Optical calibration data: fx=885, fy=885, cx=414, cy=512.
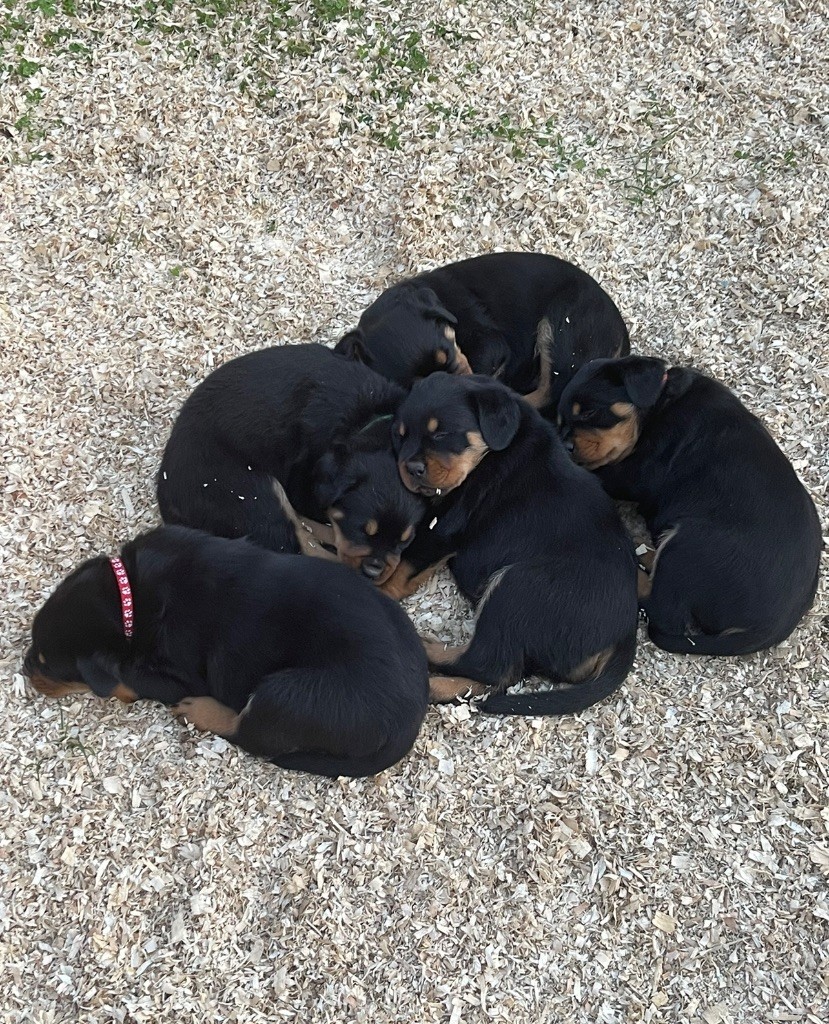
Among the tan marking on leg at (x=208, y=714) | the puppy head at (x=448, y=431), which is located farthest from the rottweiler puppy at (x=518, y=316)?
the tan marking on leg at (x=208, y=714)

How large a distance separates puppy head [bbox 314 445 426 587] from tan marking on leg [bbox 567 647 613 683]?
0.90 meters

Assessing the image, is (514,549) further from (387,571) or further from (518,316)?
(518,316)

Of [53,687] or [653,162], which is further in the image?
[653,162]

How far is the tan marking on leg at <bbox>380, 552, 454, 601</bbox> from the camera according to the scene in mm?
4062

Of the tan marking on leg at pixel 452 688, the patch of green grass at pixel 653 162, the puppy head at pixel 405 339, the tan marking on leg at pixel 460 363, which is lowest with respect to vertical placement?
the tan marking on leg at pixel 452 688

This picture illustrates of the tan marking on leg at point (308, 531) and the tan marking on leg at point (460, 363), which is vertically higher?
the tan marking on leg at point (460, 363)

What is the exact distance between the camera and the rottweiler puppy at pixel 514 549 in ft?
11.9

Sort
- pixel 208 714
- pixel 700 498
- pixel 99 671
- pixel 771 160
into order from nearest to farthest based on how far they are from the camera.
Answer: pixel 99 671 → pixel 208 714 → pixel 700 498 → pixel 771 160

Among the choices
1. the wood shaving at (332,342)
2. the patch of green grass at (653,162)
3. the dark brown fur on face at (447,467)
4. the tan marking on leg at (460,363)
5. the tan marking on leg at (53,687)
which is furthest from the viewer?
the patch of green grass at (653,162)

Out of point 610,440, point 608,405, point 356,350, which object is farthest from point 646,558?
point 356,350

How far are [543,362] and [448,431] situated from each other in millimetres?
1221

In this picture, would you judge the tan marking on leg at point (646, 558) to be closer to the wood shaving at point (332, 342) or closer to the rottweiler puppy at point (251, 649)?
the wood shaving at point (332, 342)

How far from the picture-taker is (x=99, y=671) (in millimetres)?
3383

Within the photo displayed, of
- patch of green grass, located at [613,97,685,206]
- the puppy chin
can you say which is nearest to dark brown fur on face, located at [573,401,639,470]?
the puppy chin
